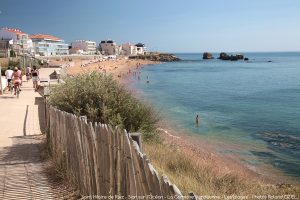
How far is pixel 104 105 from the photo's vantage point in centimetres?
1047

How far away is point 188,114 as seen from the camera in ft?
96.6

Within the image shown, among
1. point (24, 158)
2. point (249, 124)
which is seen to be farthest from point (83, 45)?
point (24, 158)

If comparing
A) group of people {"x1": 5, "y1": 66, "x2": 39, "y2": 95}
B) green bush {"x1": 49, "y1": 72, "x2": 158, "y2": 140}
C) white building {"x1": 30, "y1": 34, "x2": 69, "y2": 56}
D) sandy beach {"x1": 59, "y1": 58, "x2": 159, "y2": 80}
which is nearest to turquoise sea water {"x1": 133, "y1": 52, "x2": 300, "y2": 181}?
green bush {"x1": 49, "y1": 72, "x2": 158, "y2": 140}

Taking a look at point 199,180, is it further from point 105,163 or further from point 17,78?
point 17,78

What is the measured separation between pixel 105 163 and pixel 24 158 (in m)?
4.05

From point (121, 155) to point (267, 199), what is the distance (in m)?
3.16

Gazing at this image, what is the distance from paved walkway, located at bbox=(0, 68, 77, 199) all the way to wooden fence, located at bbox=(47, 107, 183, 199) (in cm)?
45

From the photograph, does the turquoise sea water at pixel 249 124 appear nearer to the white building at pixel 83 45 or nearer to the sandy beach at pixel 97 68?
the sandy beach at pixel 97 68

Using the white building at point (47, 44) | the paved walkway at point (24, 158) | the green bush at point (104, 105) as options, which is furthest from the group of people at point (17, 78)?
the white building at point (47, 44)

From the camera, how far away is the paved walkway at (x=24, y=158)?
615 centimetres

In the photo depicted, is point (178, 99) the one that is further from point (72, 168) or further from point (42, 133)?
point (72, 168)

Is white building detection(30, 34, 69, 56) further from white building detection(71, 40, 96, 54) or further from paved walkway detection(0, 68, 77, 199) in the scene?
paved walkway detection(0, 68, 77, 199)

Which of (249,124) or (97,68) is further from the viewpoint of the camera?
(97,68)

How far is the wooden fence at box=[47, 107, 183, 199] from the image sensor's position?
12.0 ft
